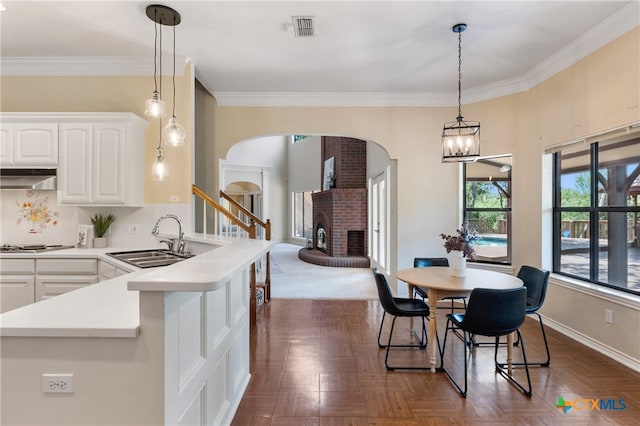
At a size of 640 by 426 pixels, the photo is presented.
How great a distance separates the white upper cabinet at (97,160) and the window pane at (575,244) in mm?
4947

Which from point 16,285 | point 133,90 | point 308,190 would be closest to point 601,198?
point 133,90

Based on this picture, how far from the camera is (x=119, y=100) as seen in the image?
3.90 meters

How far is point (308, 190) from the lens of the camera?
11.1m

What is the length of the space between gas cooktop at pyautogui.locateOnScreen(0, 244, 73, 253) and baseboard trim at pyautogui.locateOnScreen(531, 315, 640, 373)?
18.2 feet

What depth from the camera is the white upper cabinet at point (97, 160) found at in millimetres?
3539

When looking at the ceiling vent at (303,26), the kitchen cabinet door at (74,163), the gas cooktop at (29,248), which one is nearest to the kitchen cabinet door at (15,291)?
the gas cooktop at (29,248)

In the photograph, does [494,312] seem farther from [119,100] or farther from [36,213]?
[36,213]

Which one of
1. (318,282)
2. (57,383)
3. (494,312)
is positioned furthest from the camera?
(318,282)

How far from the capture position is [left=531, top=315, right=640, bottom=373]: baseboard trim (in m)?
2.83

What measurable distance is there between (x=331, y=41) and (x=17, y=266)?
3771 mm

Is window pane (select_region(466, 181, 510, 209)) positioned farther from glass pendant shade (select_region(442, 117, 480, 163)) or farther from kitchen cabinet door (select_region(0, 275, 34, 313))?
kitchen cabinet door (select_region(0, 275, 34, 313))

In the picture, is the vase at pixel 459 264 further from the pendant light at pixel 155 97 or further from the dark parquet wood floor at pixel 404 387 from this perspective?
the pendant light at pixel 155 97

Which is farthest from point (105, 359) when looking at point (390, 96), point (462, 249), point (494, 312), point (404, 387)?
point (390, 96)

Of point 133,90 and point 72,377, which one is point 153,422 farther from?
point 133,90
